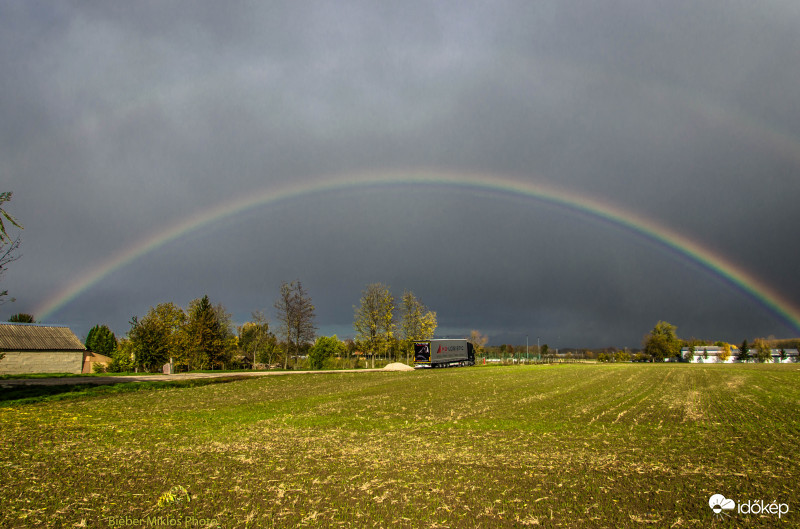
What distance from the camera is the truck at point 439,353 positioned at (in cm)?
6856

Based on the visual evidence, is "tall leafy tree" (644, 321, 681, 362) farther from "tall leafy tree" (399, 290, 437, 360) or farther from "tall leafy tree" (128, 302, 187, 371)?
"tall leafy tree" (128, 302, 187, 371)

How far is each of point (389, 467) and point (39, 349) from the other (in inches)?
2196

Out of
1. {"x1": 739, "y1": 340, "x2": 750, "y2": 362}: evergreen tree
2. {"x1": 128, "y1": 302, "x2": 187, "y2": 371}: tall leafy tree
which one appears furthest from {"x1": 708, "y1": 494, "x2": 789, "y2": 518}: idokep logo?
{"x1": 739, "y1": 340, "x2": 750, "y2": 362}: evergreen tree

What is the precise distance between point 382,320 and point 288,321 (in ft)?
47.0

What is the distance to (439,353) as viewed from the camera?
7006 cm

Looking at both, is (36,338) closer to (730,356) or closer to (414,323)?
(414,323)

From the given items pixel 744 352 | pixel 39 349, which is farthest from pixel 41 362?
pixel 744 352

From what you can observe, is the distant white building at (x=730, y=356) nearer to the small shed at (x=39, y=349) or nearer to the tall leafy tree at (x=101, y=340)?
the tall leafy tree at (x=101, y=340)

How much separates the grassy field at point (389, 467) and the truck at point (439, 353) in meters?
52.3

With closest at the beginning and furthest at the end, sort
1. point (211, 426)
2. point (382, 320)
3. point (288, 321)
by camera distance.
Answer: point (211, 426), point (288, 321), point (382, 320)

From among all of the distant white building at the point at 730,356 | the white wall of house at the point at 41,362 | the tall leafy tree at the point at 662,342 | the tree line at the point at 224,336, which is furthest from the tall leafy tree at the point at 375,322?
the distant white building at the point at 730,356

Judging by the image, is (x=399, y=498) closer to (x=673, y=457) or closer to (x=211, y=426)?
(x=673, y=457)

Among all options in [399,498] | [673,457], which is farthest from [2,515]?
[673,457]

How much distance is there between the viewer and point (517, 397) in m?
22.4
